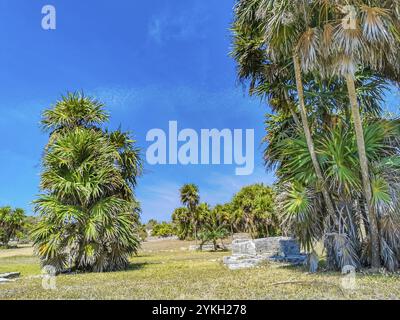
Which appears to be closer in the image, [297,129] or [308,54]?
[308,54]

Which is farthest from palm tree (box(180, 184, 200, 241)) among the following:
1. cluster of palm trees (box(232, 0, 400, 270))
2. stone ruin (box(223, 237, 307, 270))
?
cluster of palm trees (box(232, 0, 400, 270))

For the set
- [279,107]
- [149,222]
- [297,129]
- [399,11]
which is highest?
[399,11]

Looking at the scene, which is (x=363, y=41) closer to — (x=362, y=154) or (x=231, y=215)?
(x=362, y=154)

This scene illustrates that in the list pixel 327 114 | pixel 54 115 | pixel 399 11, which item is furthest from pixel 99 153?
pixel 399 11

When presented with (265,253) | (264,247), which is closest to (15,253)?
(264,247)

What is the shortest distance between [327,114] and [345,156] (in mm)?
2518

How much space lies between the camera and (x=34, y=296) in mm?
8922

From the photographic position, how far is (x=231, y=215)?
44.2 metres

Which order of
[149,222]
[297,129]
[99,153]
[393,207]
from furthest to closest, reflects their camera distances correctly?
[149,222] < [99,153] < [297,129] < [393,207]

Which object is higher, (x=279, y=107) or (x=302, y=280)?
(x=279, y=107)

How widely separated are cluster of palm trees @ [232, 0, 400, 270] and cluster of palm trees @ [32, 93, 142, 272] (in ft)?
22.3

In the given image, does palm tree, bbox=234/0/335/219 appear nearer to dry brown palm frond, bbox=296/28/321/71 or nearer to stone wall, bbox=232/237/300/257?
dry brown palm frond, bbox=296/28/321/71
